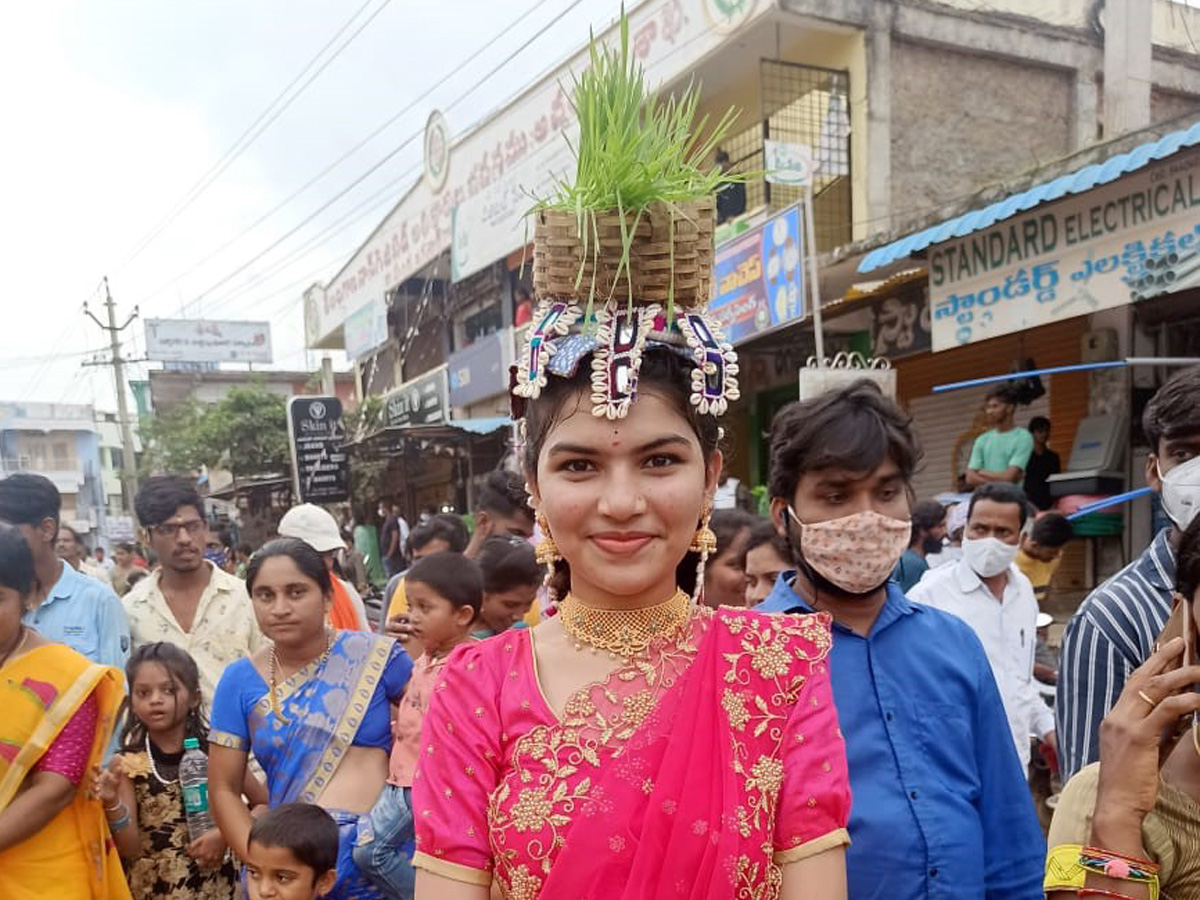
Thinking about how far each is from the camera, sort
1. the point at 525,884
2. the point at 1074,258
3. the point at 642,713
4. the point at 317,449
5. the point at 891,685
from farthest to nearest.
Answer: the point at 317,449
the point at 1074,258
the point at 891,685
the point at 642,713
the point at 525,884

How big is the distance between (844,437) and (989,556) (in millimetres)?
2472

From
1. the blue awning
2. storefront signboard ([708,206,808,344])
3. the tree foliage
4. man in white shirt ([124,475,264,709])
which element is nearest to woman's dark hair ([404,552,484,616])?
man in white shirt ([124,475,264,709])

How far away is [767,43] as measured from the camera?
35.5 feet

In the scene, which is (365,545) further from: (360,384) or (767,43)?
(767,43)

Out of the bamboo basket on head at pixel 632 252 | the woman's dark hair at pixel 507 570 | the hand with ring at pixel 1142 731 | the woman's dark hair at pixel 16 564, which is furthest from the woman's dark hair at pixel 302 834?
the hand with ring at pixel 1142 731

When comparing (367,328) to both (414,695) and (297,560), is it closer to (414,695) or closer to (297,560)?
(297,560)

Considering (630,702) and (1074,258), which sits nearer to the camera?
(630,702)

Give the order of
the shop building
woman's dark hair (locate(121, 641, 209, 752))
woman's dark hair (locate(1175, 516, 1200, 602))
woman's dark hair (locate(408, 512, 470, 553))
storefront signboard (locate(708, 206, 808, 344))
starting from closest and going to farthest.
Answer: woman's dark hair (locate(1175, 516, 1200, 602)), woman's dark hair (locate(121, 641, 209, 752)), woman's dark hair (locate(408, 512, 470, 553)), storefront signboard (locate(708, 206, 808, 344)), the shop building

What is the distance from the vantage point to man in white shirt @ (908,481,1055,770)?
12.9 feet

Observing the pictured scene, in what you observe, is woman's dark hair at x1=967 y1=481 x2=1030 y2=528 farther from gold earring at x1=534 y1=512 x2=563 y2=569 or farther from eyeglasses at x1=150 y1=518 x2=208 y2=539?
eyeglasses at x1=150 y1=518 x2=208 y2=539

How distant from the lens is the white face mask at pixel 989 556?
4.02 meters

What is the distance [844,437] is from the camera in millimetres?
1969

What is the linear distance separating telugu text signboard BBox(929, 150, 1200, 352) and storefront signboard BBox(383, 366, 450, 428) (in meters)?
11.9

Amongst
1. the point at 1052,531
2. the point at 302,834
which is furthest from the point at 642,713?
the point at 1052,531
